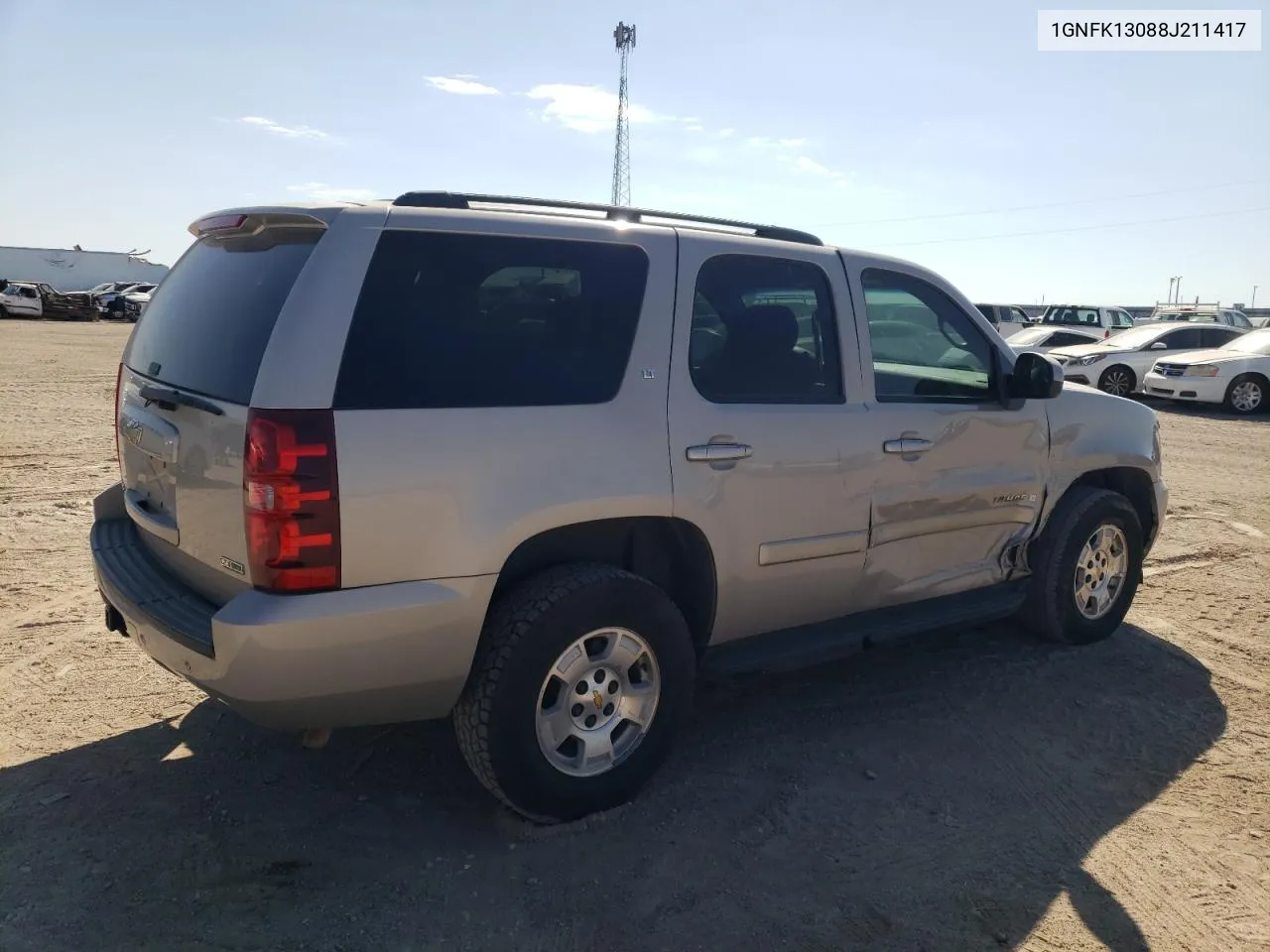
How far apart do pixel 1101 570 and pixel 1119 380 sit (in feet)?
49.8

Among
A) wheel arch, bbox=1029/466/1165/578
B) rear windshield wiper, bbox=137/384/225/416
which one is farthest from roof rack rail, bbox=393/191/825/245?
wheel arch, bbox=1029/466/1165/578

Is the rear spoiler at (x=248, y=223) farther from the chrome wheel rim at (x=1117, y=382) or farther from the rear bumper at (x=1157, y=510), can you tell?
the chrome wheel rim at (x=1117, y=382)

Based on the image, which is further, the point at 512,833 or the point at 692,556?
the point at 692,556

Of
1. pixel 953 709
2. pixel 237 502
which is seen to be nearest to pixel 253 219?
pixel 237 502

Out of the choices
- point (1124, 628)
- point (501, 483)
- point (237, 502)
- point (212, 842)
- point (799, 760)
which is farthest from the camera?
point (1124, 628)

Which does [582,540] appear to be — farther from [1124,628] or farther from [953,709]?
[1124,628]

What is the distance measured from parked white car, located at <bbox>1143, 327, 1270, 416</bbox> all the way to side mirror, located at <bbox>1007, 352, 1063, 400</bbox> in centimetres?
1491

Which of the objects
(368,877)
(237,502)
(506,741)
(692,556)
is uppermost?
(237,502)

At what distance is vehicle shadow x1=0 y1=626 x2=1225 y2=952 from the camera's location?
2.77m

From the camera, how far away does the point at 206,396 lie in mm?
2914

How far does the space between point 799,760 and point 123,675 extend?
307cm

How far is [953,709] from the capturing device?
4328mm

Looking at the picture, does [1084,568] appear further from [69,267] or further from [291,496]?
[69,267]

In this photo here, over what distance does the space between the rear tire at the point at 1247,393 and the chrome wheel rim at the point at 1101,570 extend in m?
14.1
